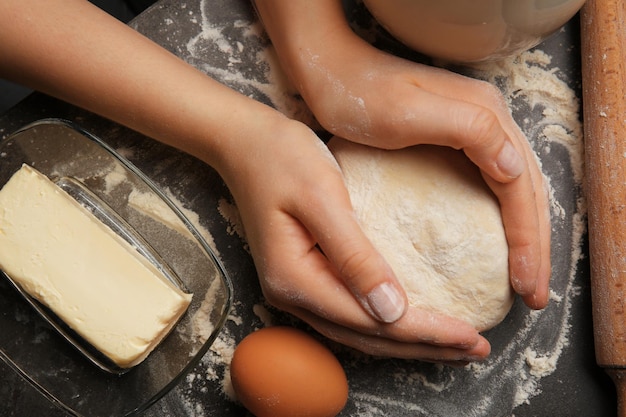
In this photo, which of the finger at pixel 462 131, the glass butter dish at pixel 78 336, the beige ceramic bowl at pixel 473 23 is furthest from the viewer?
the glass butter dish at pixel 78 336

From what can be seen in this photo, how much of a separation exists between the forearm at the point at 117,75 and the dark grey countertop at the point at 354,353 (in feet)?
0.21

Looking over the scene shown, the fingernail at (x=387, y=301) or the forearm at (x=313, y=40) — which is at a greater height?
the forearm at (x=313, y=40)

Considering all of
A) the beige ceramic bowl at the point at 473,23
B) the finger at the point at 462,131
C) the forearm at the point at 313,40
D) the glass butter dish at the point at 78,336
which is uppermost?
the beige ceramic bowl at the point at 473,23

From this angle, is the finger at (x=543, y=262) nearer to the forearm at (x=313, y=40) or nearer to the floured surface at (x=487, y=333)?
the floured surface at (x=487, y=333)

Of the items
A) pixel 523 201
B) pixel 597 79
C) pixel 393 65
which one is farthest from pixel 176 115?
pixel 597 79

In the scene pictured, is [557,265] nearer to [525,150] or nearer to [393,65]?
[525,150]

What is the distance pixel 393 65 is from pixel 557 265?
346 mm

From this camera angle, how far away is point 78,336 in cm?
81

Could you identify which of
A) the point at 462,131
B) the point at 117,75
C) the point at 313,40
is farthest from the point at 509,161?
the point at 117,75

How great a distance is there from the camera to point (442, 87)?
0.78 meters

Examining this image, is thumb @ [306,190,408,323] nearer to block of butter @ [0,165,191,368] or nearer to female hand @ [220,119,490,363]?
female hand @ [220,119,490,363]

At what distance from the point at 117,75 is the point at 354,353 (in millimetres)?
457

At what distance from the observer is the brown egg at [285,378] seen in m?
0.73

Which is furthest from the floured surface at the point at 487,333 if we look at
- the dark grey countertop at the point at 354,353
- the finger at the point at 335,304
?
the finger at the point at 335,304
